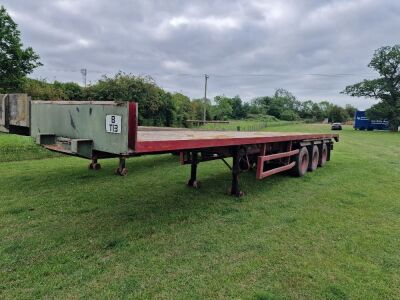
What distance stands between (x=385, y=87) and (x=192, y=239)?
53.7 m

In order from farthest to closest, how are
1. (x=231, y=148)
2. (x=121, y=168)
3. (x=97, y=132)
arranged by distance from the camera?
(x=121, y=168) < (x=231, y=148) < (x=97, y=132)

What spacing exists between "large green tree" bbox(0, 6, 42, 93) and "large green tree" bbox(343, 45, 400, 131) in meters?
45.3

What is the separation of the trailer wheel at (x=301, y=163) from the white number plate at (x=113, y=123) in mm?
6176

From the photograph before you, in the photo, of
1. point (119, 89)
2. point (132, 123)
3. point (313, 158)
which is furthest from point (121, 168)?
point (119, 89)

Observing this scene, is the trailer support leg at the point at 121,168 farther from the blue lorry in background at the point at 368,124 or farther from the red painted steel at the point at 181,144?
the blue lorry in background at the point at 368,124

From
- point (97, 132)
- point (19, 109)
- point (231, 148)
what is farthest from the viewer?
point (231, 148)

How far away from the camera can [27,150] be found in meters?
9.95

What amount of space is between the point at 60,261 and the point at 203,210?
245 centimetres

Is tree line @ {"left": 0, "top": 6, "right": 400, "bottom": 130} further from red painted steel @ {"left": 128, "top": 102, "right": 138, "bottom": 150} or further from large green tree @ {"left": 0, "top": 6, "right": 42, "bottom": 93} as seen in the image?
red painted steel @ {"left": 128, "top": 102, "right": 138, "bottom": 150}

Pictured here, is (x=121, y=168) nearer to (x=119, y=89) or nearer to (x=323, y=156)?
(x=323, y=156)

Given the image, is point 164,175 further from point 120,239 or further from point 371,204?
point 371,204

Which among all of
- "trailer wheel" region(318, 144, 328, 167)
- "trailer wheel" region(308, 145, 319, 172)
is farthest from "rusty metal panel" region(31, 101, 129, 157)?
"trailer wheel" region(318, 144, 328, 167)

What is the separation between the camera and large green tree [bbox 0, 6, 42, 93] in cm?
2427

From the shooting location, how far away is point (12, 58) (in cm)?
2523
